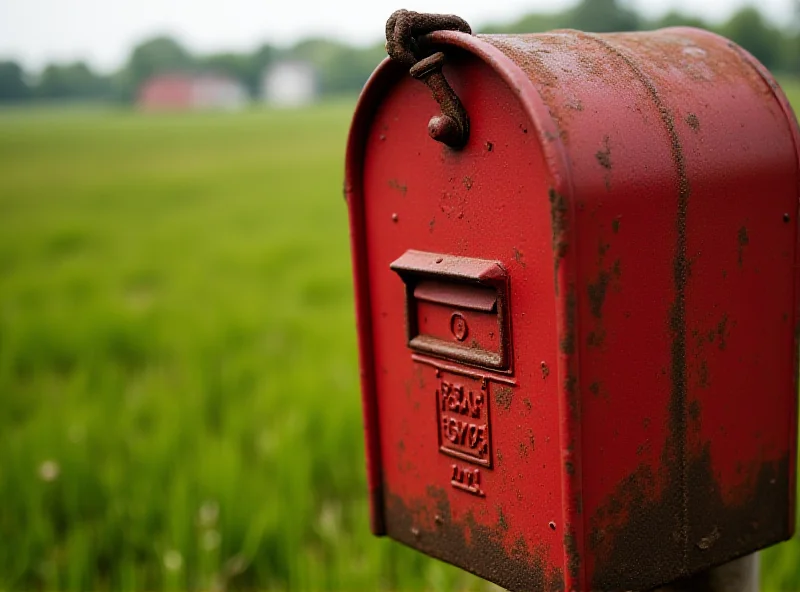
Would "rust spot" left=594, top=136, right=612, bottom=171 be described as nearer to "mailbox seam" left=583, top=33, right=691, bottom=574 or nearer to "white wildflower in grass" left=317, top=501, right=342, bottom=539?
"mailbox seam" left=583, top=33, right=691, bottom=574

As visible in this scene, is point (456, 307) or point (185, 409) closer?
point (456, 307)

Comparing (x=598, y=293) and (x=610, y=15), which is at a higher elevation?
(x=610, y=15)

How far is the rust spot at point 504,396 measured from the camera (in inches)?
49.3

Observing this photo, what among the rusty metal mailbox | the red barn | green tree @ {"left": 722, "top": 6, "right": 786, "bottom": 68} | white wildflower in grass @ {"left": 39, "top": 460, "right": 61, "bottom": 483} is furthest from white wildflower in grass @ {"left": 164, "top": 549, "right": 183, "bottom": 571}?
the red barn

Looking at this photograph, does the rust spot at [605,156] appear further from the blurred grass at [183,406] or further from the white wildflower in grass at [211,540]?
the white wildflower in grass at [211,540]

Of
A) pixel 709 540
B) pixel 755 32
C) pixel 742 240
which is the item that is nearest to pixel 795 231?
pixel 742 240

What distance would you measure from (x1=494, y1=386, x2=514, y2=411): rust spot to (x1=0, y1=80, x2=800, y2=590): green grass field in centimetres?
123

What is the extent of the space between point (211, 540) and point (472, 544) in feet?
4.27

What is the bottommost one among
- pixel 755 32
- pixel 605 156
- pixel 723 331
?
pixel 723 331

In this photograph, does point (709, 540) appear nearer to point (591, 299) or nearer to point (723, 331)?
point (723, 331)

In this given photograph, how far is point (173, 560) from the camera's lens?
7.80 ft

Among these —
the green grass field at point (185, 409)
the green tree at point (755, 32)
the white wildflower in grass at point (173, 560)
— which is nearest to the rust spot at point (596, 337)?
the green grass field at point (185, 409)

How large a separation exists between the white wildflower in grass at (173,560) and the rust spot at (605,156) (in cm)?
174

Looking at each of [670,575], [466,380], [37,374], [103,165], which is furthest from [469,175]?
[103,165]
